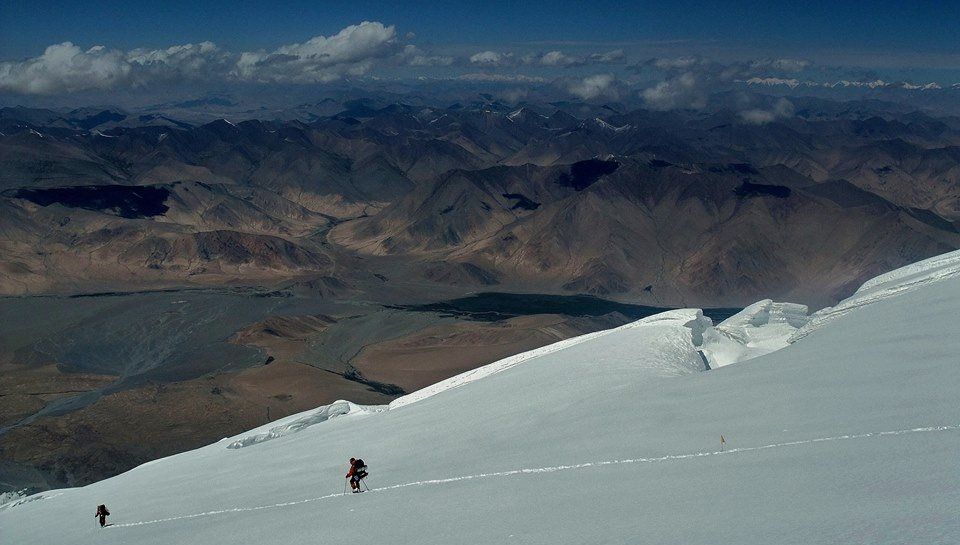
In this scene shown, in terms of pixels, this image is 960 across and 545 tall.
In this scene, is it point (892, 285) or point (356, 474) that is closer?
point (356, 474)

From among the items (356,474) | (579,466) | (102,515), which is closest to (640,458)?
(579,466)

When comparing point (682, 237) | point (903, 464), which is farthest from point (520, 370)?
point (682, 237)

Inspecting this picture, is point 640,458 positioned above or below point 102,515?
below

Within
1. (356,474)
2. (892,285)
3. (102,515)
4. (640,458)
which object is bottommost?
(640,458)

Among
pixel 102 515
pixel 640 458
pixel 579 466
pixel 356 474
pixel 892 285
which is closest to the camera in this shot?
pixel 640 458

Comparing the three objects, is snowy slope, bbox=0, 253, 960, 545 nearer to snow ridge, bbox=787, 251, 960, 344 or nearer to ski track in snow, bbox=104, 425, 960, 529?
ski track in snow, bbox=104, 425, 960, 529

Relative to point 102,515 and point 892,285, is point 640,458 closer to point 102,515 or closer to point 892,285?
point 102,515

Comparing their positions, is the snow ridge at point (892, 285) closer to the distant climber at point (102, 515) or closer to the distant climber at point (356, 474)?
the distant climber at point (356, 474)

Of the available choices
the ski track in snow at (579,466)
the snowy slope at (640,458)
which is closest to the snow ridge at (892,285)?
the snowy slope at (640,458)

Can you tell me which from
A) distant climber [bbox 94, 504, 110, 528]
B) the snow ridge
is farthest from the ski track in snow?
the snow ridge
